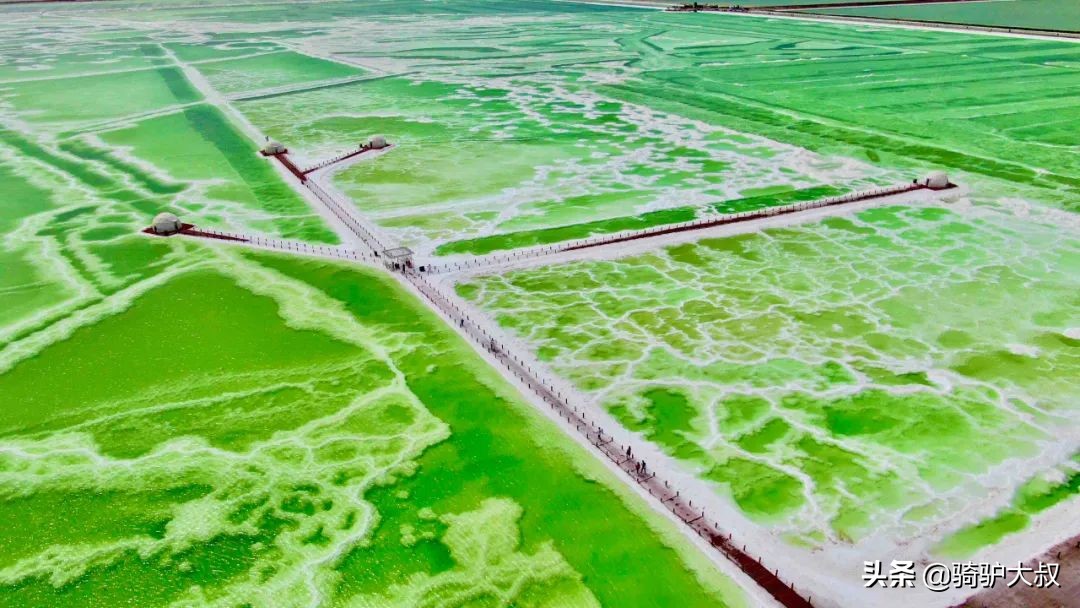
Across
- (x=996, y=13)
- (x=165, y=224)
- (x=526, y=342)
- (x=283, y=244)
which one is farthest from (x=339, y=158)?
(x=996, y=13)

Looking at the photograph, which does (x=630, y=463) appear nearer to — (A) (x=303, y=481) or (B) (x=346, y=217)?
(A) (x=303, y=481)

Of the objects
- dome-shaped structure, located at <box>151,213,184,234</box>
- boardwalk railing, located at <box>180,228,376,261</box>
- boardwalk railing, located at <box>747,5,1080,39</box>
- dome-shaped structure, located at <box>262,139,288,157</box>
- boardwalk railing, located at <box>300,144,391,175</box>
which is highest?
boardwalk railing, located at <box>747,5,1080,39</box>

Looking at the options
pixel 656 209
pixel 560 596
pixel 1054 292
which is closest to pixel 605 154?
pixel 656 209

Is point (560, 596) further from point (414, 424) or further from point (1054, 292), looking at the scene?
point (1054, 292)

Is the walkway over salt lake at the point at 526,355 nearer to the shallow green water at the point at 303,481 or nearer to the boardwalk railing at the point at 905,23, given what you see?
the shallow green water at the point at 303,481

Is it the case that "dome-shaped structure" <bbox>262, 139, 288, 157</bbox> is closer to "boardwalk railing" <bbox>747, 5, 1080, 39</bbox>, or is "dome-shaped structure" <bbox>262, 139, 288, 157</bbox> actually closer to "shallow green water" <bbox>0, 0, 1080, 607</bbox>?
"shallow green water" <bbox>0, 0, 1080, 607</bbox>

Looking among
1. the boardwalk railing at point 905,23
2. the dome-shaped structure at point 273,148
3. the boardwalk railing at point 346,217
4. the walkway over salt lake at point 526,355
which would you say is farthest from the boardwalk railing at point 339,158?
the boardwalk railing at point 905,23

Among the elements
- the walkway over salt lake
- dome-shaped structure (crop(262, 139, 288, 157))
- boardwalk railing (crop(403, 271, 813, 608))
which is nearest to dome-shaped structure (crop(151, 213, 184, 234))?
the walkway over salt lake
